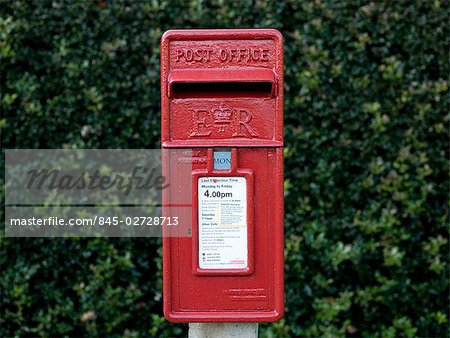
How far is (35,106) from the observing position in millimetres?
3939

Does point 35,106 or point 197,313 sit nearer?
point 197,313

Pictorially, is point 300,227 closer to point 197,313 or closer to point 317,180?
point 317,180

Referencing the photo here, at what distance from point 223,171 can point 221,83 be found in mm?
307

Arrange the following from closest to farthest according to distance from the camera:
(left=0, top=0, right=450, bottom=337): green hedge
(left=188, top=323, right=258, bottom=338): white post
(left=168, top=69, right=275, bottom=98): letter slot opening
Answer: (left=168, top=69, right=275, bottom=98): letter slot opening → (left=188, top=323, right=258, bottom=338): white post → (left=0, top=0, right=450, bottom=337): green hedge

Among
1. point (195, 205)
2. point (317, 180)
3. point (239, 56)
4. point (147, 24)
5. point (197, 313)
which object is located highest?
point (147, 24)

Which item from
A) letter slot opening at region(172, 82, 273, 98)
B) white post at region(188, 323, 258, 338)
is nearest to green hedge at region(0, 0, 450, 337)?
white post at region(188, 323, 258, 338)

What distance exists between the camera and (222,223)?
2.54 m

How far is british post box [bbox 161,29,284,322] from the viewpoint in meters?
2.48

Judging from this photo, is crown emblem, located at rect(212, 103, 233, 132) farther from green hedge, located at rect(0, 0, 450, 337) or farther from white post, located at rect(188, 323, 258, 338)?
green hedge, located at rect(0, 0, 450, 337)

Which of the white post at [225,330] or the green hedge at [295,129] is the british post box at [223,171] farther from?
the green hedge at [295,129]

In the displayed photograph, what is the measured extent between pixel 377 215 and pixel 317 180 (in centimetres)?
41

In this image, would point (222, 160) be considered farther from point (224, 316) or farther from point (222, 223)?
point (224, 316)

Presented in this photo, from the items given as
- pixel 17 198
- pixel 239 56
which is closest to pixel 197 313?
pixel 239 56

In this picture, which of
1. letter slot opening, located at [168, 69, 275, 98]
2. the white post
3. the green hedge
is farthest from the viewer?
the green hedge
